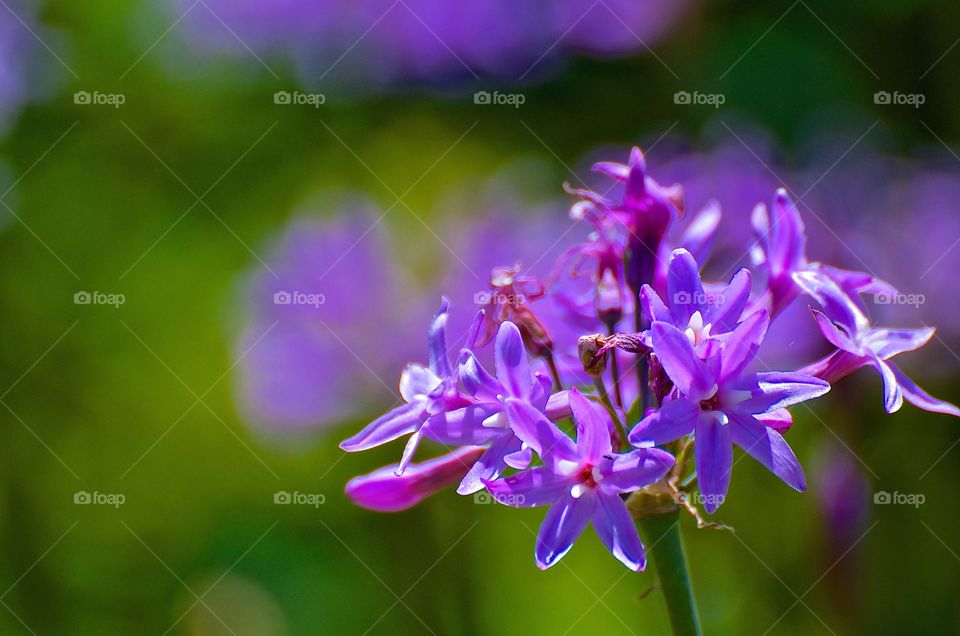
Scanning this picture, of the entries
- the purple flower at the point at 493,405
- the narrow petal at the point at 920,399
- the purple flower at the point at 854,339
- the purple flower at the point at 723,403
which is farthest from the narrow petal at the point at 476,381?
the narrow petal at the point at 920,399

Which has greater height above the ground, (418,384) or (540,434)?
(418,384)

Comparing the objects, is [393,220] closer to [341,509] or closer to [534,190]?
[534,190]

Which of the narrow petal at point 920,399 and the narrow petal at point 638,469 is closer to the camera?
the narrow petal at point 638,469

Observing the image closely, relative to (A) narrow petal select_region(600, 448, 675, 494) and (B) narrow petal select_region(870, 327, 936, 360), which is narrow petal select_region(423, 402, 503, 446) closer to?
(A) narrow petal select_region(600, 448, 675, 494)

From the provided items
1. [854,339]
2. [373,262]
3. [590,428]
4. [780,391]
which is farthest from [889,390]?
[373,262]

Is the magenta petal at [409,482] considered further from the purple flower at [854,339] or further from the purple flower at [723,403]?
the purple flower at [854,339]

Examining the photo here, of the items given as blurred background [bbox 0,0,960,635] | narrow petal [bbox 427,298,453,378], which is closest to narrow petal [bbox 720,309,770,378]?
narrow petal [bbox 427,298,453,378]

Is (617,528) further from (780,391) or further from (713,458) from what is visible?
(780,391)
